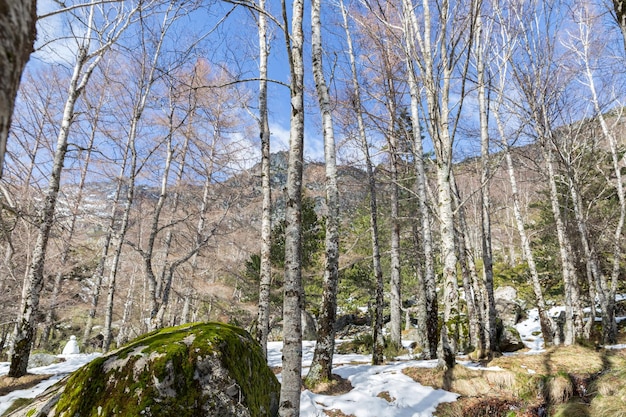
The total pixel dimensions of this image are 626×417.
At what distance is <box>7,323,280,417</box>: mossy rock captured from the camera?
106 inches

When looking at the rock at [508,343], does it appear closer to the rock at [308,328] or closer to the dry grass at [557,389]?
the dry grass at [557,389]

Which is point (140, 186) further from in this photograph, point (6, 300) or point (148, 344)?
point (148, 344)

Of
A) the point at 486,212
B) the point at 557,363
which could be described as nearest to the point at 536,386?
the point at 557,363

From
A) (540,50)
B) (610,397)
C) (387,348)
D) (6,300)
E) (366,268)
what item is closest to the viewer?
(610,397)

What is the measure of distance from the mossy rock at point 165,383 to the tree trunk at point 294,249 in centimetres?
47

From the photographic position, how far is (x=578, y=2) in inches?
336

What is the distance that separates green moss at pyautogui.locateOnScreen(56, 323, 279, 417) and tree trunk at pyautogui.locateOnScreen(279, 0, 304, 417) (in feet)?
1.57

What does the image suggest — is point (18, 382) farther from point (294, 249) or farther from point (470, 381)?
point (470, 381)

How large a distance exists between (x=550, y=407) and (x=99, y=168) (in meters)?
16.0

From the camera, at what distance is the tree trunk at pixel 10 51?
635 mm

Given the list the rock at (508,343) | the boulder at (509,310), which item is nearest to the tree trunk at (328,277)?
the rock at (508,343)

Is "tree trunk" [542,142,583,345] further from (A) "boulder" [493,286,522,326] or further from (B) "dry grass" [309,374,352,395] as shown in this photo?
(B) "dry grass" [309,374,352,395]

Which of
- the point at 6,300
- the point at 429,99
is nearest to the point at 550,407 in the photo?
the point at 429,99

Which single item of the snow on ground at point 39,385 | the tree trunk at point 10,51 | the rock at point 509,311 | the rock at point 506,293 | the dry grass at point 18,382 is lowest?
the snow on ground at point 39,385
